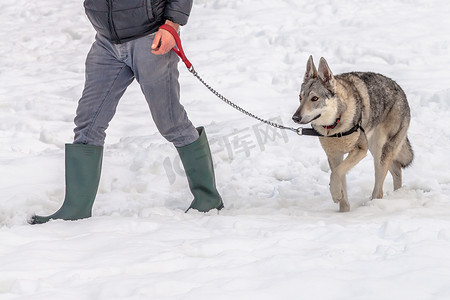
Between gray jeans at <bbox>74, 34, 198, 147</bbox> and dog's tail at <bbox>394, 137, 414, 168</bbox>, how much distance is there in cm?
219

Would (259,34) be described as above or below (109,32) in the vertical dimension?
below

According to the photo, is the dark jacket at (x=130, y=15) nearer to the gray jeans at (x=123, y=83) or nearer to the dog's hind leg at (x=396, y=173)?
the gray jeans at (x=123, y=83)

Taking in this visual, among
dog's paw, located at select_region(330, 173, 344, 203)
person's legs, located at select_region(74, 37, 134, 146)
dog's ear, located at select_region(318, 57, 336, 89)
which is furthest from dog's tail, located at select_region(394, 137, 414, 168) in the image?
person's legs, located at select_region(74, 37, 134, 146)

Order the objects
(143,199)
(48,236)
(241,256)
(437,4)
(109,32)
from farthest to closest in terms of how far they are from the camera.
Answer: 1. (437,4)
2. (143,199)
3. (109,32)
4. (48,236)
5. (241,256)

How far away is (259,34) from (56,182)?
19.3 feet

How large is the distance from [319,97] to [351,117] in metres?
0.32

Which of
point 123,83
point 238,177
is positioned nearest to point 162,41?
point 123,83

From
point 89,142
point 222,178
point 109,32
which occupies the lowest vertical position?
point 222,178

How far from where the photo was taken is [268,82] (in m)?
9.14

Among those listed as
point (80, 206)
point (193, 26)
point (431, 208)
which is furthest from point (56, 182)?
point (193, 26)

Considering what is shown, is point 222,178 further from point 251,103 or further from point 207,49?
point 207,49

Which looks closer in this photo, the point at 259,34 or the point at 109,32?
the point at 109,32

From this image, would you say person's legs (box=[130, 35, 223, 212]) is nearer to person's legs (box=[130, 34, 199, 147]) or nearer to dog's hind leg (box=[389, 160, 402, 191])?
person's legs (box=[130, 34, 199, 147])

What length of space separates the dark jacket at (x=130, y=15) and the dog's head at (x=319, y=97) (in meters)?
1.18
